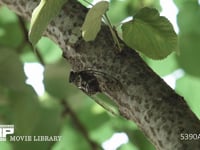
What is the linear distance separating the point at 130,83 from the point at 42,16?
12cm

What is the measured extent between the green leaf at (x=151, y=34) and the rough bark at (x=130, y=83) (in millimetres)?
27

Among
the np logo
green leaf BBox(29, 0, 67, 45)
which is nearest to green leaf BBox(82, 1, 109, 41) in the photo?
green leaf BBox(29, 0, 67, 45)

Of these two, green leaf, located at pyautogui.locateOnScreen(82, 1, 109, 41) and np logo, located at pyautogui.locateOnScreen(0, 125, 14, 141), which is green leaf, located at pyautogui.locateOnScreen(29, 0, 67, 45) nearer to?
green leaf, located at pyautogui.locateOnScreen(82, 1, 109, 41)

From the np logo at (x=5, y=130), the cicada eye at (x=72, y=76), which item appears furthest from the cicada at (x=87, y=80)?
the np logo at (x=5, y=130)

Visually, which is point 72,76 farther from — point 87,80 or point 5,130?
point 5,130

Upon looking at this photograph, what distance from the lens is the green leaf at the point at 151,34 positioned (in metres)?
0.52

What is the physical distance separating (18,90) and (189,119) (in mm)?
196

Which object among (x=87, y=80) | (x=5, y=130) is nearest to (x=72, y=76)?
(x=87, y=80)

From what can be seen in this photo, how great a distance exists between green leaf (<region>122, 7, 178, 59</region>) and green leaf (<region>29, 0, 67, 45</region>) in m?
0.08

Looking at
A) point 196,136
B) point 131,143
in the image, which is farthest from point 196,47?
point 196,136

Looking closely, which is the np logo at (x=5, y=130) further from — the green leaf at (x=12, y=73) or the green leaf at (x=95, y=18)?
the green leaf at (x=95, y=18)

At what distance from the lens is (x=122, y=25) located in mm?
519

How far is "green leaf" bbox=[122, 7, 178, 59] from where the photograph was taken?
52 centimetres

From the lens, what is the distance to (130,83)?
52 cm
